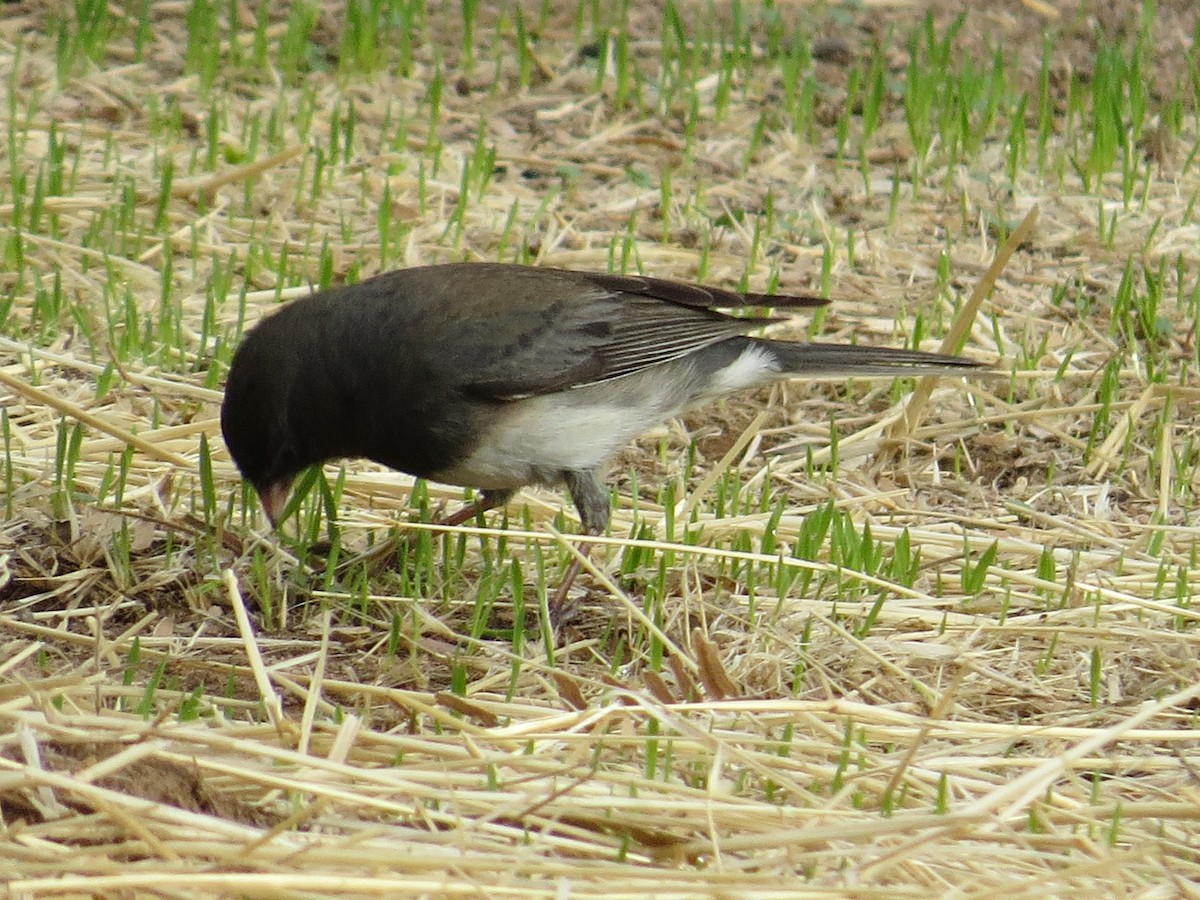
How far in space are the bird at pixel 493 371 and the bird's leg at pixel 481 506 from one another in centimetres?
1

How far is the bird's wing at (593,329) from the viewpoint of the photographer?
16.3 ft

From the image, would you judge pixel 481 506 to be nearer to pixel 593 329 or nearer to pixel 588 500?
pixel 588 500

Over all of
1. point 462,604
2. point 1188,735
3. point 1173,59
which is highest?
point 1173,59

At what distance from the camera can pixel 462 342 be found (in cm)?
491

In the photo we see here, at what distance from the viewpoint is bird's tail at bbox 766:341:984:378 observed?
543cm

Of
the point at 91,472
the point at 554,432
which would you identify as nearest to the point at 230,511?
the point at 91,472

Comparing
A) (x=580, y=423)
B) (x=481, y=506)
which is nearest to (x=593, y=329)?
(x=580, y=423)

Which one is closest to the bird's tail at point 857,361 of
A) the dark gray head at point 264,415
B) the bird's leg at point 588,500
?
the bird's leg at point 588,500

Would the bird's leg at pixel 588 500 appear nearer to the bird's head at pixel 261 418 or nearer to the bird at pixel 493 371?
the bird at pixel 493 371

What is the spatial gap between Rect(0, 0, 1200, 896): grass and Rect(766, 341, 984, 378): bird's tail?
0.29m

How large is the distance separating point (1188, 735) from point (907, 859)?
37.8 inches

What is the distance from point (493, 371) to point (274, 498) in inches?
27.4

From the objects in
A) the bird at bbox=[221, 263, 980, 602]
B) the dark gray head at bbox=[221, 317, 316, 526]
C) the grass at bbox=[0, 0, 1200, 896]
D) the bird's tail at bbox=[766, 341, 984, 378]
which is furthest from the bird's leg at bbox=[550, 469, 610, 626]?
the bird's tail at bbox=[766, 341, 984, 378]

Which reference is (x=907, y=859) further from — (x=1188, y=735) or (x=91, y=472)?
(x=91, y=472)
